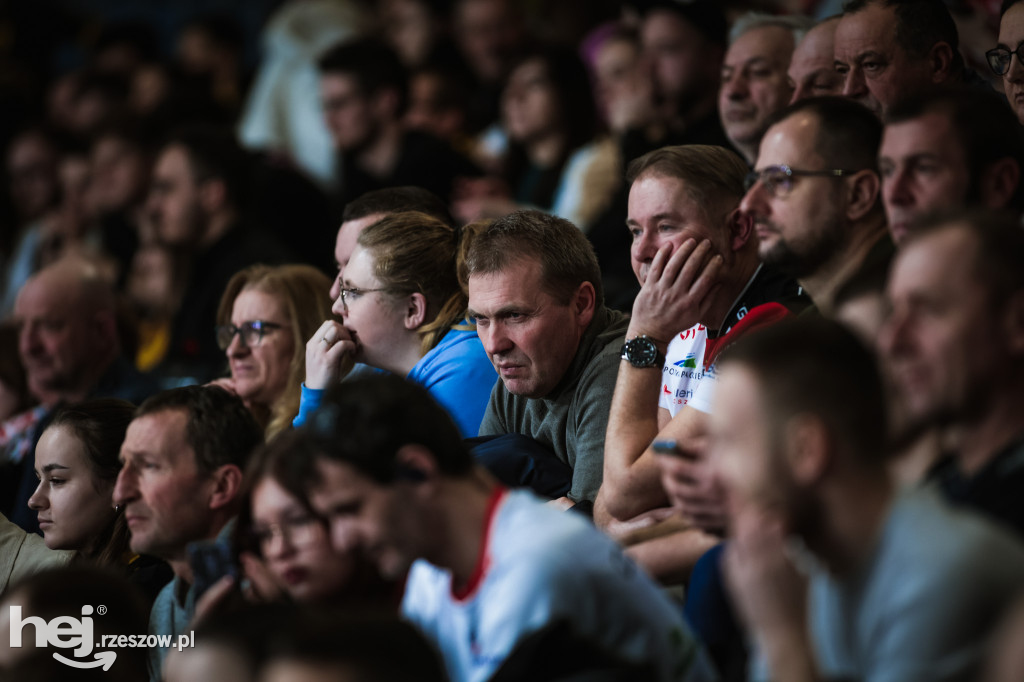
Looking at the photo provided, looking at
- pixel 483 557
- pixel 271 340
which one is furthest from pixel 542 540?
pixel 271 340

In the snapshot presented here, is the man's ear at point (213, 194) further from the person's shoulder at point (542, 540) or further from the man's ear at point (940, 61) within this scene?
the person's shoulder at point (542, 540)

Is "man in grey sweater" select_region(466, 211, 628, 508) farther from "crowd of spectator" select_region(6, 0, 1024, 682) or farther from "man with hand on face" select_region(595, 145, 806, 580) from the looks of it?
"man with hand on face" select_region(595, 145, 806, 580)

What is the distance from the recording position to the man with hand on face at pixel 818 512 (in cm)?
168

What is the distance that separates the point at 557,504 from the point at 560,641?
39.5 inches

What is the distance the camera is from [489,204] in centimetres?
520

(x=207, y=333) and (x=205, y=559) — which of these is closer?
(x=205, y=559)

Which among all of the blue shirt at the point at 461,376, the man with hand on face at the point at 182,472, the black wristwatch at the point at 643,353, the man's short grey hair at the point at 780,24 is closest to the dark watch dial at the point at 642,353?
the black wristwatch at the point at 643,353

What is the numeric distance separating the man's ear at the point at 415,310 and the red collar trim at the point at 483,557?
1.51 m

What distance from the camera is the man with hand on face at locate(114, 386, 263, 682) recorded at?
300 centimetres

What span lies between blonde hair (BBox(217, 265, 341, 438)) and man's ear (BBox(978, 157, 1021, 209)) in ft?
6.97

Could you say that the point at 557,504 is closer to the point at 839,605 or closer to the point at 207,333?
the point at 839,605

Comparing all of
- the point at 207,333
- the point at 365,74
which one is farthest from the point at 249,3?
the point at 207,333

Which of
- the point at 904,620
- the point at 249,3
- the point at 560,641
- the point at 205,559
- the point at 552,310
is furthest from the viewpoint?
the point at 249,3

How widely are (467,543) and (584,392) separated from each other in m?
1.08
